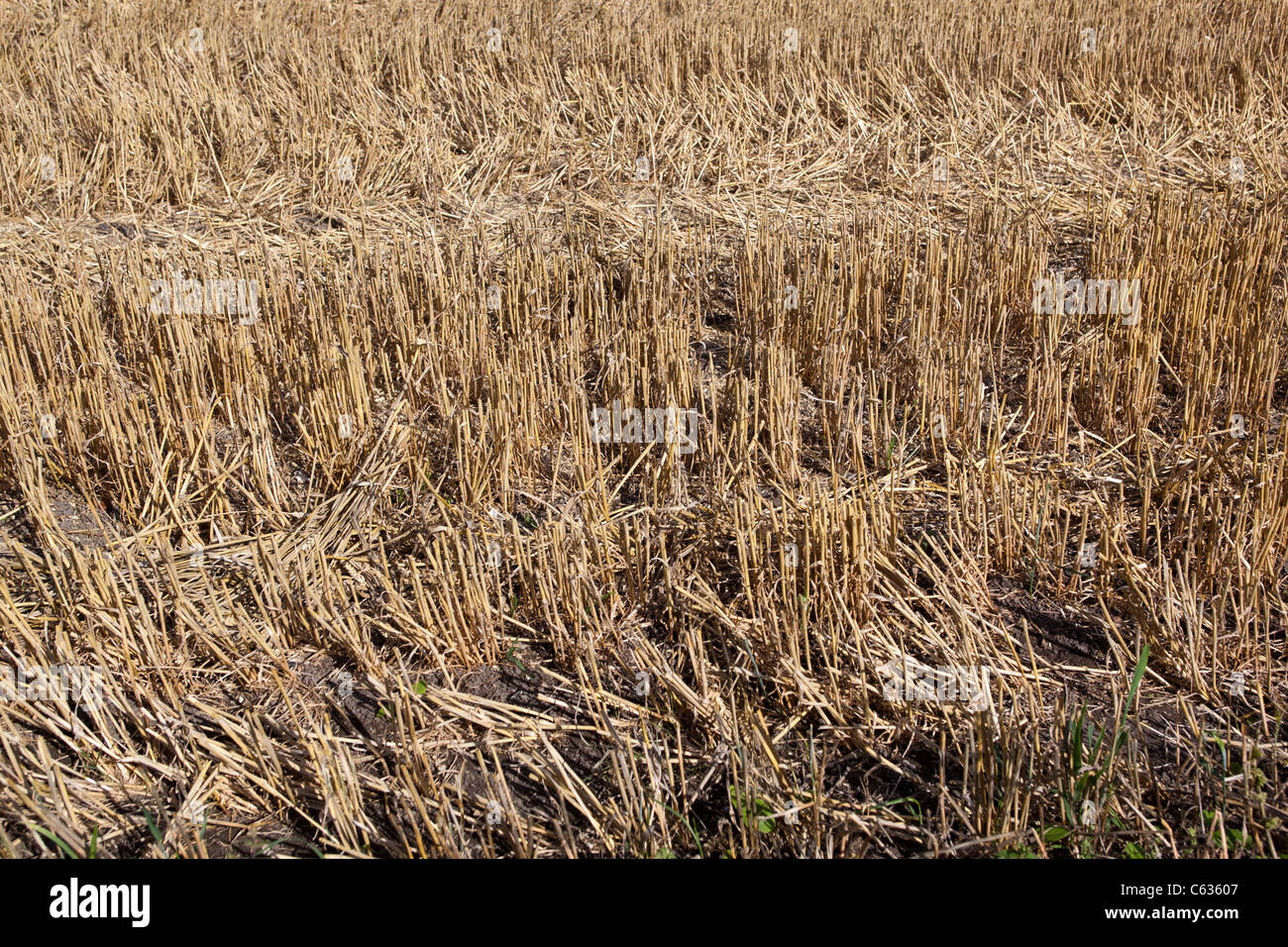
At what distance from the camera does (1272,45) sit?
22.5ft

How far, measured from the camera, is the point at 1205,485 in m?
3.22

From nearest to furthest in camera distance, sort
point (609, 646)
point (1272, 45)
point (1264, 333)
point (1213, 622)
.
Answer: point (1213, 622) < point (609, 646) < point (1264, 333) < point (1272, 45)

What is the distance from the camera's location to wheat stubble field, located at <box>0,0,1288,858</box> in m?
2.33

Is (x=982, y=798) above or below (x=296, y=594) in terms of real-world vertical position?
below

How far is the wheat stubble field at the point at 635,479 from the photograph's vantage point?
2326 mm

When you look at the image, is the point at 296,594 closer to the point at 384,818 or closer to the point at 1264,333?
the point at 384,818

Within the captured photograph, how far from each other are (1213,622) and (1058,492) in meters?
0.63

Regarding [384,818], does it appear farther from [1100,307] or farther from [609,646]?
[1100,307]

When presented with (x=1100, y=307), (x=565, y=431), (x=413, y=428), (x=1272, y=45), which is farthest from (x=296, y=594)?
(x=1272, y=45)

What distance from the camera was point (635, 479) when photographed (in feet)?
11.4

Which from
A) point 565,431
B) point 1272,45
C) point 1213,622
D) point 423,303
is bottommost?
point 1213,622
